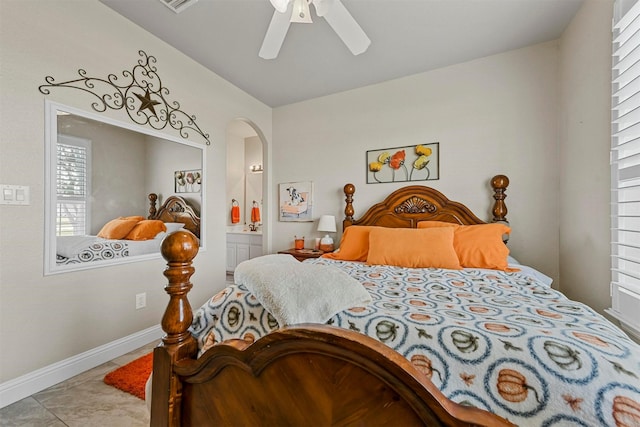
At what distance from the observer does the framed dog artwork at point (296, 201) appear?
339cm

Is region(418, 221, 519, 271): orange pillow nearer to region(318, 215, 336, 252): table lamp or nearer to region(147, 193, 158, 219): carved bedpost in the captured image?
region(318, 215, 336, 252): table lamp

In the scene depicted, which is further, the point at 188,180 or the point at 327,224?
the point at 327,224

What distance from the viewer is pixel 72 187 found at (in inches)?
71.6

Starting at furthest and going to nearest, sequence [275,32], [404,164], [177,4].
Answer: [404,164] < [177,4] < [275,32]

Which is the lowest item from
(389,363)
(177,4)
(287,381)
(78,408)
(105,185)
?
(78,408)

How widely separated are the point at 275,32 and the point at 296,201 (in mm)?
2113

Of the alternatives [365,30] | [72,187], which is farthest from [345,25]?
[72,187]

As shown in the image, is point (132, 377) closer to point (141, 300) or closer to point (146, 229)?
point (141, 300)

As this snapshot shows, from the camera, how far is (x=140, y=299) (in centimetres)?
221

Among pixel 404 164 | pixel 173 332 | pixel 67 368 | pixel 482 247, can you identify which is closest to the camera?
pixel 173 332

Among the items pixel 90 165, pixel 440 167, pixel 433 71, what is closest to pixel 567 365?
pixel 440 167

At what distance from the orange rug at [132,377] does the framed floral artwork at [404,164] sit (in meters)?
2.60

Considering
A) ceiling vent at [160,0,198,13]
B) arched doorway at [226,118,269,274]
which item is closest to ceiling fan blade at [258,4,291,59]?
ceiling vent at [160,0,198,13]

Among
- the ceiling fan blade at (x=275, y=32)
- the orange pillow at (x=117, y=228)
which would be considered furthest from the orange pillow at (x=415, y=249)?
the orange pillow at (x=117, y=228)
